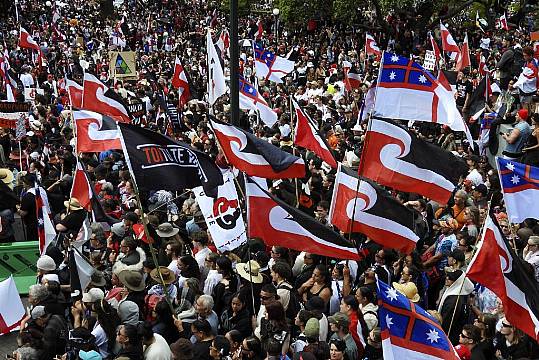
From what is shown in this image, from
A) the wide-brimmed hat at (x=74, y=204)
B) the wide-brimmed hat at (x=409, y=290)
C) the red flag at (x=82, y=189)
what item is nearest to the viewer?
the wide-brimmed hat at (x=409, y=290)

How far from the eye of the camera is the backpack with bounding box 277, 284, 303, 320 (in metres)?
8.09

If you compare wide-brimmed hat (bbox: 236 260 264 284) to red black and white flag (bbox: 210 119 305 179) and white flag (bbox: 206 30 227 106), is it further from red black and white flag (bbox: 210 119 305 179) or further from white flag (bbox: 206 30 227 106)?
white flag (bbox: 206 30 227 106)

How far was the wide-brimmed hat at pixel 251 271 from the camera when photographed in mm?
8562

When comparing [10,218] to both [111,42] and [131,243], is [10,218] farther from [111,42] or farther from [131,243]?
[111,42]

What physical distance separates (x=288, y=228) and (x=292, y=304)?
29.8 inches

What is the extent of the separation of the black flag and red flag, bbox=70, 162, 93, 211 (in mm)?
3455

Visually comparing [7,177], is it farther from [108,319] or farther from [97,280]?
[108,319]

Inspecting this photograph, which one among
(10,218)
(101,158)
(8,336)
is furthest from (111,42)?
(8,336)

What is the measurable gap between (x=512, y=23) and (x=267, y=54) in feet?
63.6

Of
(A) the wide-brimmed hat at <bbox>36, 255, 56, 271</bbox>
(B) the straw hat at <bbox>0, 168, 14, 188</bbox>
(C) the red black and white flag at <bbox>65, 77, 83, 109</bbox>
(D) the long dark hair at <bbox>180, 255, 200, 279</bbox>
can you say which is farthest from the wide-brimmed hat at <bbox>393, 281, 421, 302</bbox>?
(C) the red black and white flag at <bbox>65, 77, 83, 109</bbox>

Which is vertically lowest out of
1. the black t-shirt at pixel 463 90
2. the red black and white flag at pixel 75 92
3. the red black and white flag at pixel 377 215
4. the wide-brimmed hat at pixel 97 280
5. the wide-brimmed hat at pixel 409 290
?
the black t-shirt at pixel 463 90

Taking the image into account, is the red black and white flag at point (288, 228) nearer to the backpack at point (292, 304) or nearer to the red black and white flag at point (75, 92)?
the backpack at point (292, 304)

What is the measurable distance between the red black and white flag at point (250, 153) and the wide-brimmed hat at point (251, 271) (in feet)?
4.36

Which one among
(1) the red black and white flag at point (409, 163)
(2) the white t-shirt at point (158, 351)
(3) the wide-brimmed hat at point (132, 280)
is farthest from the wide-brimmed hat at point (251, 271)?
(1) the red black and white flag at point (409, 163)
